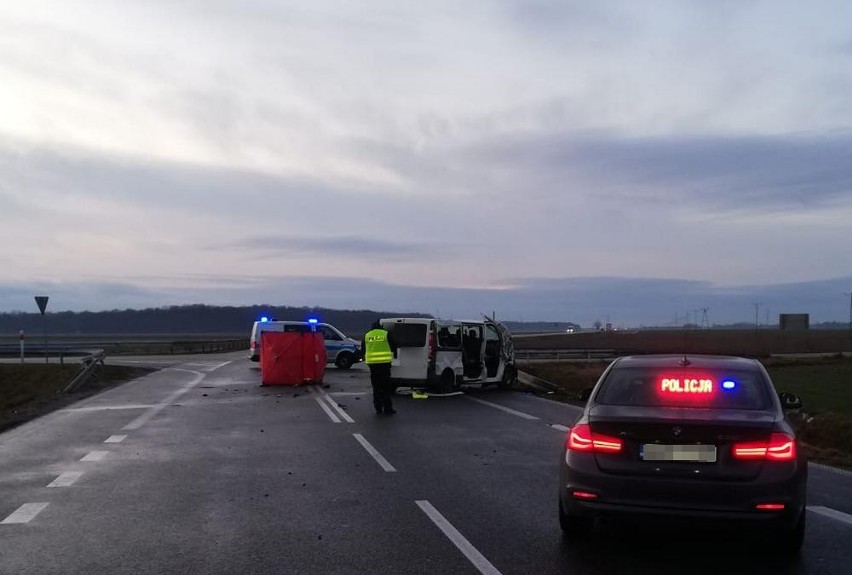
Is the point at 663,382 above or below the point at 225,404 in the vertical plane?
above

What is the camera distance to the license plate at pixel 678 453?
19.9ft

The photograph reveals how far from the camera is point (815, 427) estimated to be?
14.7 metres

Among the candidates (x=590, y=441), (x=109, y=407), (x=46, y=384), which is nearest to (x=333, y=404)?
(x=109, y=407)

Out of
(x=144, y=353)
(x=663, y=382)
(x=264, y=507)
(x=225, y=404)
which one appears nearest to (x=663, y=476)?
(x=663, y=382)

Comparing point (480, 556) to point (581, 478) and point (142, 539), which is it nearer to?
point (581, 478)

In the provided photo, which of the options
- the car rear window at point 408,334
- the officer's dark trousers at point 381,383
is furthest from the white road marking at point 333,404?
the car rear window at point 408,334

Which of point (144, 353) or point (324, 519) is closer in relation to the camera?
point (324, 519)

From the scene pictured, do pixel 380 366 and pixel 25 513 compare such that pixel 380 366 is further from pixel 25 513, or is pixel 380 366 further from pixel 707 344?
pixel 707 344

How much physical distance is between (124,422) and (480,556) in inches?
416

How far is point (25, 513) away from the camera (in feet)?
25.5

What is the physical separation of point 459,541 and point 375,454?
468cm

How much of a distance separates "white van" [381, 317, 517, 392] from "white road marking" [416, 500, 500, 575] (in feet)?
40.6

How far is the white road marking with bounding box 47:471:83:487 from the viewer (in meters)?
9.22

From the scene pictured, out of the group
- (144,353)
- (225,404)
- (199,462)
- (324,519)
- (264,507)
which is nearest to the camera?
(324,519)
